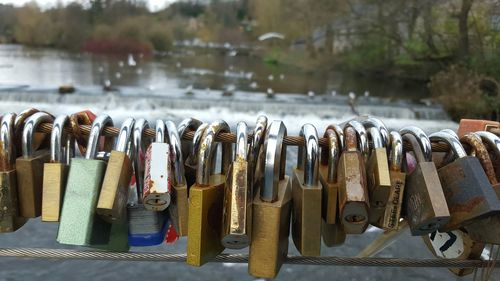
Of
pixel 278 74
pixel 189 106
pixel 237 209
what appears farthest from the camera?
pixel 278 74

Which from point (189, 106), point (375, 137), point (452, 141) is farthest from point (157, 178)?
point (189, 106)

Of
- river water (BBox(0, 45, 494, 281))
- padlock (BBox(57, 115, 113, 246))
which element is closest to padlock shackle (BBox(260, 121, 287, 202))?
padlock (BBox(57, 115, 113, 246))

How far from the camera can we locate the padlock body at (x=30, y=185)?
2.28 feet

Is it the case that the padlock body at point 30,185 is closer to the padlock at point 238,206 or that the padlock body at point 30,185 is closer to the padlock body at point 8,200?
the padlock body at point 8,200

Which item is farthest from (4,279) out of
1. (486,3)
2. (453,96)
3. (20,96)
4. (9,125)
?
(486,3)

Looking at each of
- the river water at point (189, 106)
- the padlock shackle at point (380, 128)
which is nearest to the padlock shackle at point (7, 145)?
the padlock shackle at point (380, 128)

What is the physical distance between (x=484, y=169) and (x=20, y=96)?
10.8 metres

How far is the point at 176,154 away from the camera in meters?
0.69

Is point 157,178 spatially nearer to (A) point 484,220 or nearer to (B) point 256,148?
(B) point 256,148

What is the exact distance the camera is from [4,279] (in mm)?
2684

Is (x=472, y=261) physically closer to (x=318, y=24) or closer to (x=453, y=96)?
(x=453, y=96)

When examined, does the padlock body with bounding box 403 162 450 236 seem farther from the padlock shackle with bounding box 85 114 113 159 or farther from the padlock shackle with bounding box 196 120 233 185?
the padlock shackle with bounding box 85 114 113 159

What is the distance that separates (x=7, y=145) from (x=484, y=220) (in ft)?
2.20

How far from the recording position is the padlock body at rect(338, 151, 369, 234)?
1.99ft
